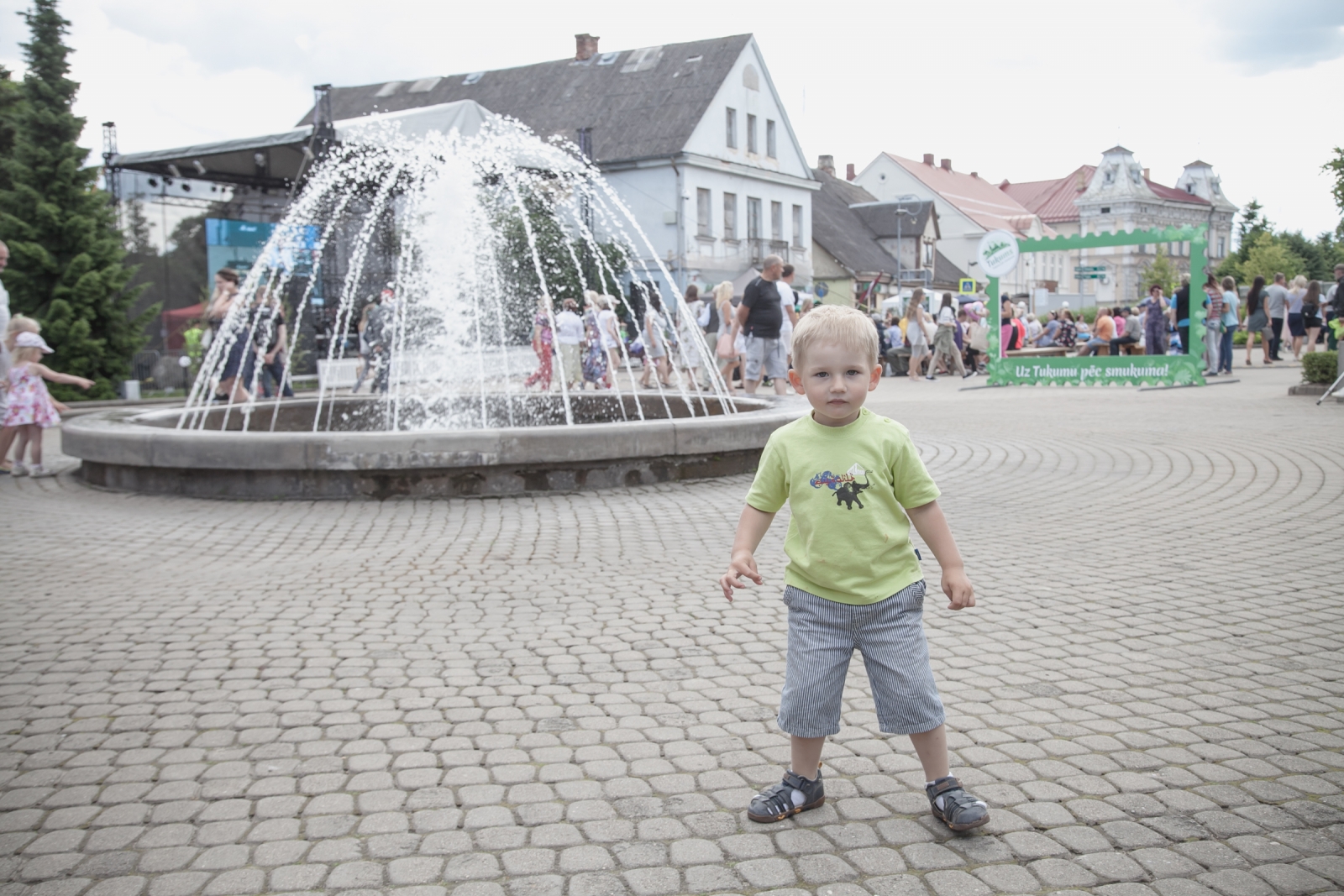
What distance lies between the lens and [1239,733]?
341cm

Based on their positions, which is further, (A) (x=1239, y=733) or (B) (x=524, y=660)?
(B) (x=524, y=660)

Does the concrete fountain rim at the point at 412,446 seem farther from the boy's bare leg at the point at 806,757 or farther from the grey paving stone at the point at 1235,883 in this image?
the grey paving stone at the point at 1235,883

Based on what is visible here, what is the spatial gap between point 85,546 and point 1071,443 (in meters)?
8.56

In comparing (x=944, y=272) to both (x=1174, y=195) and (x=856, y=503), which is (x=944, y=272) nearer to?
(x=1174, y=195)

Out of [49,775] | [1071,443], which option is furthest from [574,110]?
[49,775]

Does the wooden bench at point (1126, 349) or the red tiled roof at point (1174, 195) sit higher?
the red tiled roof at point (1174, 195)

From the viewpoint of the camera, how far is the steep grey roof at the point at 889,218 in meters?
63.2

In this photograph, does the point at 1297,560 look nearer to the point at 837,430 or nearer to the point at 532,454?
the point at 837,430

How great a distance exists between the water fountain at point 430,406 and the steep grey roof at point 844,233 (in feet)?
99.0

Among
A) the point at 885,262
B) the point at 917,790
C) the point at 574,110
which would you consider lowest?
the point at 917,790

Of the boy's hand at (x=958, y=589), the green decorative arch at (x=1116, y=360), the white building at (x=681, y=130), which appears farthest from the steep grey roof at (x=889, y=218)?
the boy's hand at (x=958, y=589)

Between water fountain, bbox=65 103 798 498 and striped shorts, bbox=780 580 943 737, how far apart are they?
17.2ft

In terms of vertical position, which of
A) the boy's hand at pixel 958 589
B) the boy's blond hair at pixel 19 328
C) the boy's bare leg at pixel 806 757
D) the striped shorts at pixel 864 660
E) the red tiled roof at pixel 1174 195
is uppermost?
the red tiled roof at pixel 1174 195

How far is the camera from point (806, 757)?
9.68 ft
